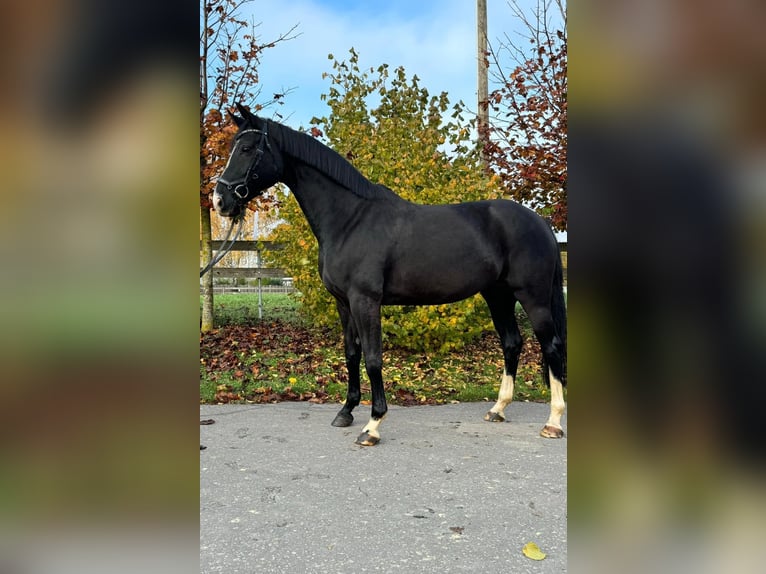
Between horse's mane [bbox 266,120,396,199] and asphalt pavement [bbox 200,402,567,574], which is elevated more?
horse's mane [bbox 266,120,396,199]

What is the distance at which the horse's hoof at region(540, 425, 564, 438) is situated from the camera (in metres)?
3.97

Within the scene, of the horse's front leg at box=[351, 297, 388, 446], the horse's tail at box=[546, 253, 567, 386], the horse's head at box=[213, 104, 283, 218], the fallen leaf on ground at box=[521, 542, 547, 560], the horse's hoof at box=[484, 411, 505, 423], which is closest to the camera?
the fallen leaf on ground at box=[521, 542, 547, 560]

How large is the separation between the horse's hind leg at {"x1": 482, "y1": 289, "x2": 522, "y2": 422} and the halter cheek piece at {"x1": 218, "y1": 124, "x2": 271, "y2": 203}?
7.17ft

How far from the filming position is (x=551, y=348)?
4.21 metres

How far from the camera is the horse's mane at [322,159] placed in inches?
157

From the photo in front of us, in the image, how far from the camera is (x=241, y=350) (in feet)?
26.1

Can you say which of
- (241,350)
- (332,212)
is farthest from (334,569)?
(241,350)

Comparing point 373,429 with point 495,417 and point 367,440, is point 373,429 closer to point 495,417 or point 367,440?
point 367,440

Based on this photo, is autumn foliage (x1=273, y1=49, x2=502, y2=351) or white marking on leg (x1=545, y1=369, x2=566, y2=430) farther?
autumn foliage (x1=273, y1=49, x2=502, y2=351)

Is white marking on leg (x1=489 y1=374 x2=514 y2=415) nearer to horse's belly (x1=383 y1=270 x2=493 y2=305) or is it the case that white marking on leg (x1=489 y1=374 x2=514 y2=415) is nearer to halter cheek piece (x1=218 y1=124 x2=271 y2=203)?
horse's belly (x1=383 y1=270 x2=493 y2=305)

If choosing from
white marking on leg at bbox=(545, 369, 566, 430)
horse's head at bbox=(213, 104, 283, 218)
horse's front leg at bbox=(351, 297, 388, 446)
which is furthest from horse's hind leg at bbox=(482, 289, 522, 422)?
horse's head at bbox=(213, 104, 283, 218)

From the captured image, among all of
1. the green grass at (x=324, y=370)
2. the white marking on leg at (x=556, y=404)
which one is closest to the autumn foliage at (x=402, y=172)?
the green grass at (x=324, y=370)
